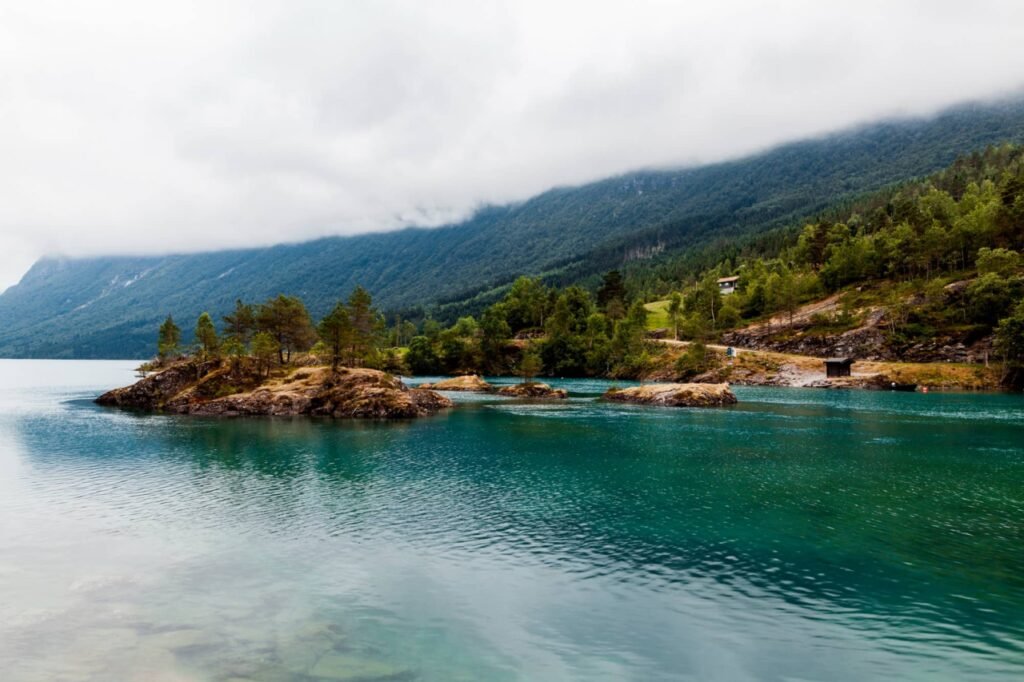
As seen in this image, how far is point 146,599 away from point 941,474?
62.0m

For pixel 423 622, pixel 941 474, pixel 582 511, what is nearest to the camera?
pixel 423 622

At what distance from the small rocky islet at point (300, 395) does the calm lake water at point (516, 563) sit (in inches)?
→ 1546

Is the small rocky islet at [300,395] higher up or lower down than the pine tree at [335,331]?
lower down

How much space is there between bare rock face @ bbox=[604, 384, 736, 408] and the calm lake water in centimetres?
4948

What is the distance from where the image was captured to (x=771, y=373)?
16612cm

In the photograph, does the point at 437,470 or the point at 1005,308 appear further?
the point at 1005,308

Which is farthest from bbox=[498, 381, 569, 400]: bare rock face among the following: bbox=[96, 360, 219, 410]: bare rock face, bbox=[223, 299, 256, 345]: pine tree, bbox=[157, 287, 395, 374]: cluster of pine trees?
bbox=[96, 360, 219, 410]: bare rock face

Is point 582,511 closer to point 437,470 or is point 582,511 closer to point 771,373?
point 437,470

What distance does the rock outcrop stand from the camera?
107 m

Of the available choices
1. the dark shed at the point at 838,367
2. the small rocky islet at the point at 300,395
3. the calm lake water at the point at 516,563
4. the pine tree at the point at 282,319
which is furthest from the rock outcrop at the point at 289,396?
the dark shed at the point at 838,367

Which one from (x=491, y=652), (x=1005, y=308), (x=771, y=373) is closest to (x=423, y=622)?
(x=491, y=652)

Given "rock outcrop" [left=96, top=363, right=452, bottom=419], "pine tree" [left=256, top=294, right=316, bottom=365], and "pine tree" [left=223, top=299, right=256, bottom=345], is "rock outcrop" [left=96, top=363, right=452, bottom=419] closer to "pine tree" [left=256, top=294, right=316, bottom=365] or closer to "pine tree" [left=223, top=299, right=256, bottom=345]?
"pine tree" [left=256, top=294, right=316, bottom=365]

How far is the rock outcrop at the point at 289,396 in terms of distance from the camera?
353 ft

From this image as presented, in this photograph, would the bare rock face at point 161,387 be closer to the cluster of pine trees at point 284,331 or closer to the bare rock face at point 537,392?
the cluster of pine trees at point 284,331
